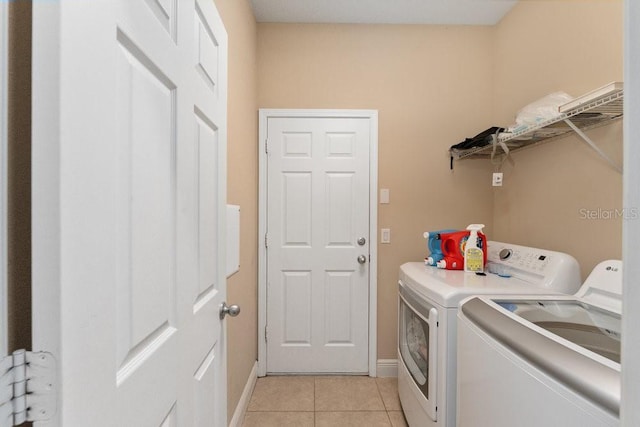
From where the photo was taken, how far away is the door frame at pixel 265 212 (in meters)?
2.23

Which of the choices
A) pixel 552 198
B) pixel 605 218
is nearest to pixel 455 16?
pixel 552 198

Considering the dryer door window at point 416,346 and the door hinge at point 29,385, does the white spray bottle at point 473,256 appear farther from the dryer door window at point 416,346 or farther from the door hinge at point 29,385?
the door hinge at point 29,385

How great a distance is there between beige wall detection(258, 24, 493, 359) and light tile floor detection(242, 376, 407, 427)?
33 cm

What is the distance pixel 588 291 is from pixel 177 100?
5.57ft

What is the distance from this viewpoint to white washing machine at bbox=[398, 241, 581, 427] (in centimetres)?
126

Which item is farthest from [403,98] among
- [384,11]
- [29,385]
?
[29,385]

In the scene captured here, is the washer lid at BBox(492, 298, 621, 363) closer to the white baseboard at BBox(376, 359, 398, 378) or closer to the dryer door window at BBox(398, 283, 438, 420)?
the dryer door window at BBox(398, 283, 438, 420)

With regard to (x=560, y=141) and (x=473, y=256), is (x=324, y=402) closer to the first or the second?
(x=473, y=256)

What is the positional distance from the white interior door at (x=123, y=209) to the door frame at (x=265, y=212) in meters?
1.30

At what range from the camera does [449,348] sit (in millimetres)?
1249

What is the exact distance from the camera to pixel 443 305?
1.27 metres

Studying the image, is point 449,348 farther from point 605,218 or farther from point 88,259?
point 88,259

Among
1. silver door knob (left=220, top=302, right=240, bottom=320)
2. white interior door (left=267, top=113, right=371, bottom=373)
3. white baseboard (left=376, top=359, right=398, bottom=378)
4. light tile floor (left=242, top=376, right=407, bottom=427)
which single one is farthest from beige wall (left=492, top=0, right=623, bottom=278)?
silver door knob (left=220, top=302, right=240, bottom=320)

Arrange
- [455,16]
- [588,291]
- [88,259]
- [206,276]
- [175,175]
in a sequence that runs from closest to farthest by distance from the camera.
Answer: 1. [88,259]
2. [175,175]
3. [206,276]
4. [588,291]
5. [455,16]
